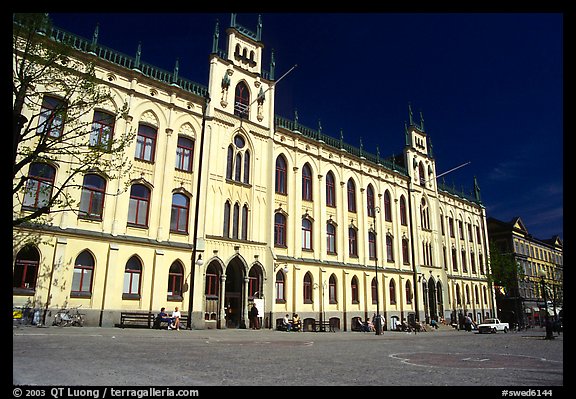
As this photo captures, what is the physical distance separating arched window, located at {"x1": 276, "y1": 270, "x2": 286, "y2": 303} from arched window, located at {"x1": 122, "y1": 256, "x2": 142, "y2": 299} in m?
11.3

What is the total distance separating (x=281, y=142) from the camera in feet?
114

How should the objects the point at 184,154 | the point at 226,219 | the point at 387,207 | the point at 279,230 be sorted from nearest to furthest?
the point at 184,154
the point at 226,219
the point at 279,230
the point at 387,207

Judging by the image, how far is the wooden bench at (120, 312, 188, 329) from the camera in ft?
74.4

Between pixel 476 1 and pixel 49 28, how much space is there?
47.8ft

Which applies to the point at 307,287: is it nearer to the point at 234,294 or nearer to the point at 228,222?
the point at 234,294

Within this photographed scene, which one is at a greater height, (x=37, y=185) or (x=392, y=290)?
(x=37, y=185)

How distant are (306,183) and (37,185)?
2156 cm

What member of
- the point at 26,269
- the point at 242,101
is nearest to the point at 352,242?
the point at 242,101

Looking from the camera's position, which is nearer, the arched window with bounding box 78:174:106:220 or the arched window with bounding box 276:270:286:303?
the arched window with bounding box 78:174:106:220

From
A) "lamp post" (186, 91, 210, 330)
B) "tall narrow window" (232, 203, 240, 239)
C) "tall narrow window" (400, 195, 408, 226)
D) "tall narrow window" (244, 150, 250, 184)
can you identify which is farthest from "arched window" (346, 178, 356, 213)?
"lamp post" (186, 91, 210, 330)

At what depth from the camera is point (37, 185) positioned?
21.4 meters

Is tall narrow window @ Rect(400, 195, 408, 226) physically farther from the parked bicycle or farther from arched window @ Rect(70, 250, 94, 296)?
the parked bicycle
